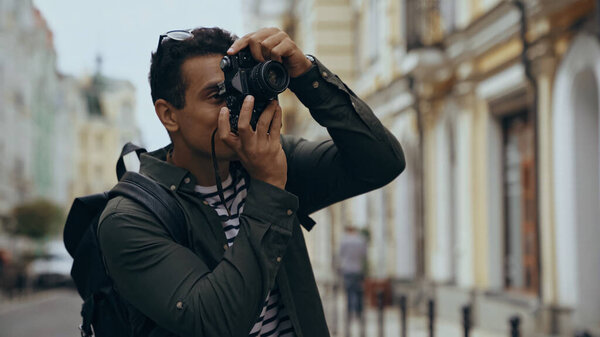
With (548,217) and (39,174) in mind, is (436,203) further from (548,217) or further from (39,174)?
(39,174)

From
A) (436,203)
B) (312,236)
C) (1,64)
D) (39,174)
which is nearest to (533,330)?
(436,203)

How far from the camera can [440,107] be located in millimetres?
17266

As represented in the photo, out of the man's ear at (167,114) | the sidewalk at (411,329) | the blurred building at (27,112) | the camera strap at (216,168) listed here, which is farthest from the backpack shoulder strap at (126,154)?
the blurred building at (27,112)

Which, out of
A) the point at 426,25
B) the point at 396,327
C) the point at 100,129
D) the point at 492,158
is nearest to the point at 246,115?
the point at 492,158

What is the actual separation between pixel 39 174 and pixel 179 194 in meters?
57.1

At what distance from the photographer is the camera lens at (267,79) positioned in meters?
1.96

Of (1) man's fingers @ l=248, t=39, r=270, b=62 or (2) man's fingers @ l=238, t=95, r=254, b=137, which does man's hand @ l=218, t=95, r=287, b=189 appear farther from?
(1) man's fingers @ l=248, t=39, r=270, b=62

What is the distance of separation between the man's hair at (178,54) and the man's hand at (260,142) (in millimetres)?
190

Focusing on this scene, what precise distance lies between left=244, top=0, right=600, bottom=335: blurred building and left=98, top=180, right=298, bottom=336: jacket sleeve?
5.88 meters

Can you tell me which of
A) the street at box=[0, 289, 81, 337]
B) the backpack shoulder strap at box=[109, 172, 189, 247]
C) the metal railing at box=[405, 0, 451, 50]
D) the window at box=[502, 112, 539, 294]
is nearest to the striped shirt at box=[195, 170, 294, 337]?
the backpack shoulder strap at box=[109, 172, 189, 247]

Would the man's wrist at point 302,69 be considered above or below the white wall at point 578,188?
below

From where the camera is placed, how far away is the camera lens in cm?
196

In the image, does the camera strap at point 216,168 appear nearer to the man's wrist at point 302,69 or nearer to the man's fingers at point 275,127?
the man's fingers at point 275,127

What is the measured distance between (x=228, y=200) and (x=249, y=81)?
0.35m
